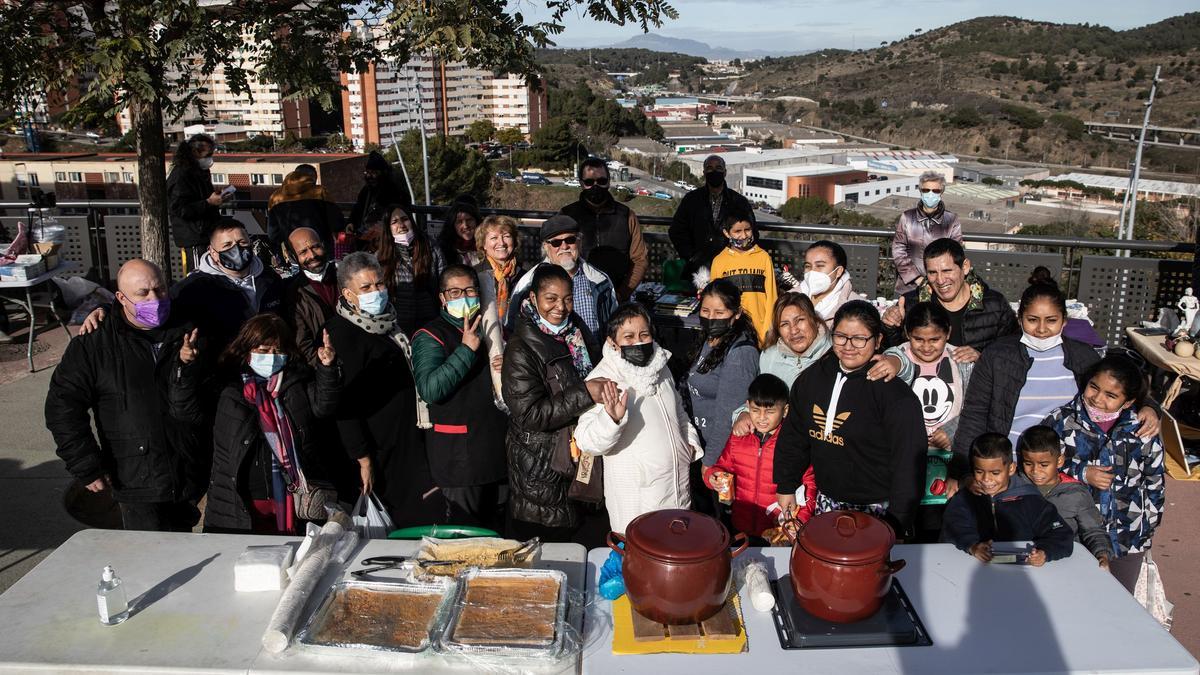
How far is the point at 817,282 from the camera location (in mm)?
5039

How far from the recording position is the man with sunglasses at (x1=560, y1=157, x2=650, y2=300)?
6.18 m

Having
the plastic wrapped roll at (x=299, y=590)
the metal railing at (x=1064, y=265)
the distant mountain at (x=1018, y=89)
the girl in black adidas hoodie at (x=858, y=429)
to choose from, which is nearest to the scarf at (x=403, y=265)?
the metal railing at (x=1064, y=265)

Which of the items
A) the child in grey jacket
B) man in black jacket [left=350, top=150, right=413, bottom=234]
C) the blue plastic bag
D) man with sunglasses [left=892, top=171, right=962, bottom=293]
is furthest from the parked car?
the blue plastic bag

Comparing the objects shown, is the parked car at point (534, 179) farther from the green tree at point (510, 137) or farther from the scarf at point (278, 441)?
the scarf at point (278, 441)

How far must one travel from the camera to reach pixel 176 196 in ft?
22.1

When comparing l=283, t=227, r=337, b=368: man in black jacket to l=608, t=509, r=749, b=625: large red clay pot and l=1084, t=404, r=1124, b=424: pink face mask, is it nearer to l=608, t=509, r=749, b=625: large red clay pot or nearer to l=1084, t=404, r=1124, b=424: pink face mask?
l=608, t=509, r=749, b=625: large red clay pot

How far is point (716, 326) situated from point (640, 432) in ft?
3.30

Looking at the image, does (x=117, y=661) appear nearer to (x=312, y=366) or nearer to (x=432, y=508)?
(x=312, y=366)

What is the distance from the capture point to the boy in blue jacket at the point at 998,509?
2.93m

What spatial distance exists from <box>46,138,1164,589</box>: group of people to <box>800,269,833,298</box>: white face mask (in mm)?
548

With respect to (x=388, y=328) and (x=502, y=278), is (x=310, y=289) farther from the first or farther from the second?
(x=502, y=278)

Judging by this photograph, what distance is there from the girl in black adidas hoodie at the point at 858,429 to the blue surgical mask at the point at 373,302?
75.3 inches

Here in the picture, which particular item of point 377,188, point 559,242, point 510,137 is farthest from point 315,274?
point 510,137

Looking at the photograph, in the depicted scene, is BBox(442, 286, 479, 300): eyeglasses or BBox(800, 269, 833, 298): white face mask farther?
BBox(800, 269, 833, 298): white face mask
